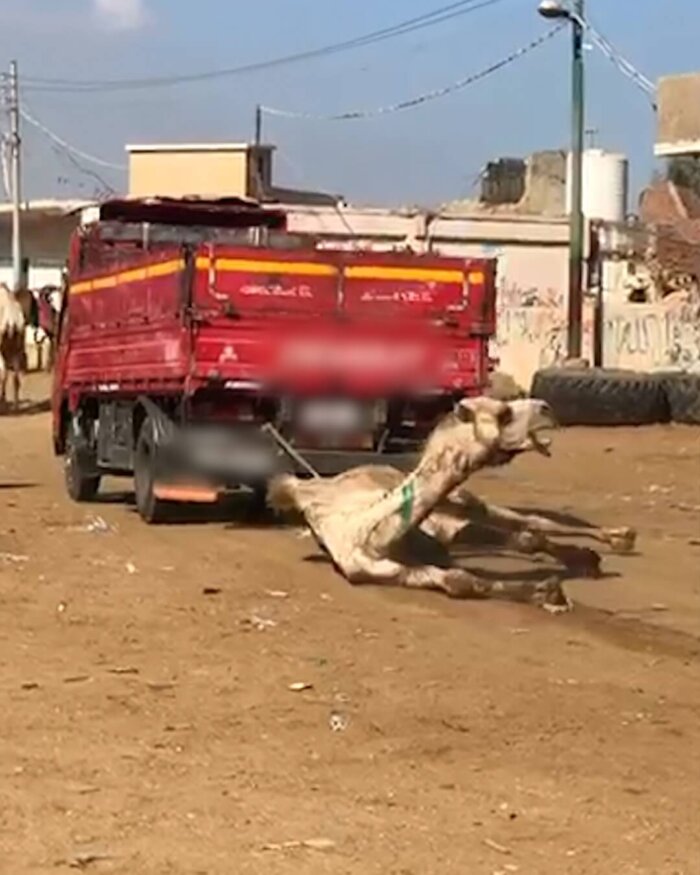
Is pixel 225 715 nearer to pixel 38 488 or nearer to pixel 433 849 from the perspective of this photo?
pixel 433 849

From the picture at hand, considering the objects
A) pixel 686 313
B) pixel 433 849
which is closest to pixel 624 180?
pixel 686 313

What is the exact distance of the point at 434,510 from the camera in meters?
12.3

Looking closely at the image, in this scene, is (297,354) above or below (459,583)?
above

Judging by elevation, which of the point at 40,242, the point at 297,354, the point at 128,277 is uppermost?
the point at 40,242

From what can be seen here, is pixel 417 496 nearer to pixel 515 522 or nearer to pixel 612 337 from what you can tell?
pixel 515 522

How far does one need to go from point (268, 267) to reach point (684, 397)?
12877mm

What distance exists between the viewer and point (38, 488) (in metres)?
→ 20.7

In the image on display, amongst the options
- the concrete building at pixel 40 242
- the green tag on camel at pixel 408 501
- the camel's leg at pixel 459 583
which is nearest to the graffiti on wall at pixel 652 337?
the camel's leg at pixel 459 583

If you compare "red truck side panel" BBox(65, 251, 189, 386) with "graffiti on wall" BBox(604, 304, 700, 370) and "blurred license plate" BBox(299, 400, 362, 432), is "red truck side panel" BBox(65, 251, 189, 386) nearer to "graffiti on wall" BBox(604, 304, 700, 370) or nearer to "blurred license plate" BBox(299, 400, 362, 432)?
"blurred license plate" BBox(299, 400, 362, 432)

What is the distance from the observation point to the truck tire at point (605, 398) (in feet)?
87.6

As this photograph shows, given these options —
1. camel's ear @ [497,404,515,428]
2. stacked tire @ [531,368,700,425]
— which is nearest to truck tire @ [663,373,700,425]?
stacked tire @ [531,368,700,425]

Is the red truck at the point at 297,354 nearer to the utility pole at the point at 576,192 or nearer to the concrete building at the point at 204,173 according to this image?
the utility pole at the point at 576,192

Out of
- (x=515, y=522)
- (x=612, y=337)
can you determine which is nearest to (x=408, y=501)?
(x=515, y=522)

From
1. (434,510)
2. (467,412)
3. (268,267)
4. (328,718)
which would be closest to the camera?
(328,718)
